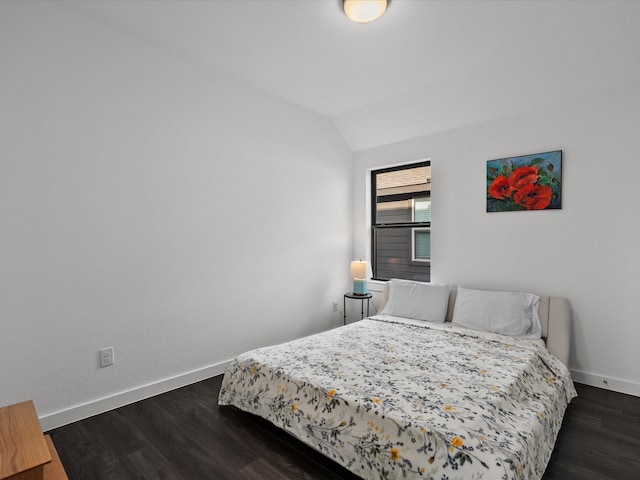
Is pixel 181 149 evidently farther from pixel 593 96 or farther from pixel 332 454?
pixel 593 96

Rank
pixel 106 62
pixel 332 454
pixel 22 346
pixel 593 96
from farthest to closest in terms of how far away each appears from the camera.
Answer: pixel 593 96, pixel 106 62, pixel 22 346, pixel 332 454

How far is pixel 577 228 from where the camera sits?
2877 millimetres

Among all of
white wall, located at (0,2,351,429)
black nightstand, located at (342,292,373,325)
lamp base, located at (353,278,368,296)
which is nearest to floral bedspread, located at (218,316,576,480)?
white wall, located at (0,2,351,429)

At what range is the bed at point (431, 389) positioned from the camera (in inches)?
59.0

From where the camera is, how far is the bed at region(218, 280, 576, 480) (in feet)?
4.91

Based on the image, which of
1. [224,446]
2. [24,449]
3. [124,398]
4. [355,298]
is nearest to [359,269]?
[355,298]

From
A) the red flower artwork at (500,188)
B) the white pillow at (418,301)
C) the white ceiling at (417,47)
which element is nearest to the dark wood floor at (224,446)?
the white pillow at (418,301)

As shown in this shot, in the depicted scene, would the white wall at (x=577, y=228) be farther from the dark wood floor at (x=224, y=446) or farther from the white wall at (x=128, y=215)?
the white wall at (x=128, y=215)

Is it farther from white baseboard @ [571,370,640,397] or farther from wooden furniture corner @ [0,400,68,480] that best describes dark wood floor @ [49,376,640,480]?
wooden furniture corner @ [0,400,68,480]

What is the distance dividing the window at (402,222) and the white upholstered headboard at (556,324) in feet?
3.89

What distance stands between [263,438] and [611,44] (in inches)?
138

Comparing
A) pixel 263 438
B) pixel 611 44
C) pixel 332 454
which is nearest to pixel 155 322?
pixel 263 438

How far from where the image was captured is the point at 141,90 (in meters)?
2.58

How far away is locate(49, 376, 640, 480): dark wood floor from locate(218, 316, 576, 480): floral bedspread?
0.40 feet
